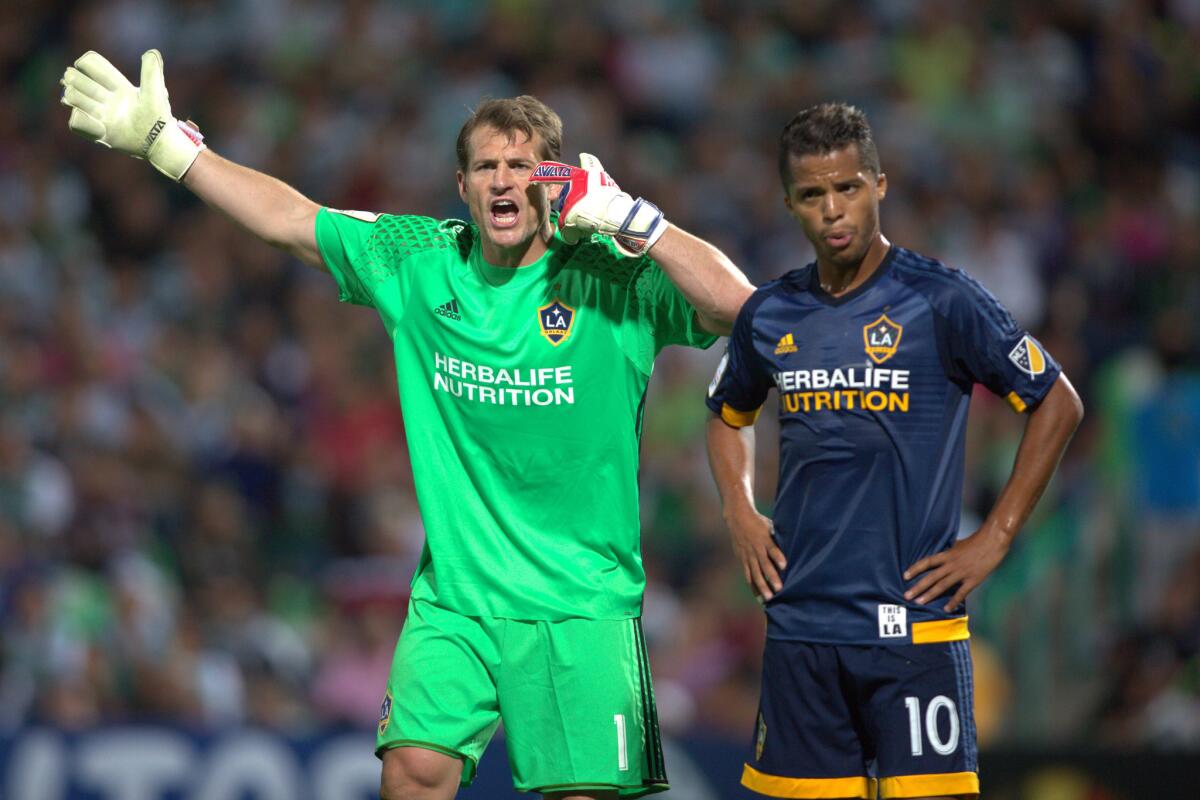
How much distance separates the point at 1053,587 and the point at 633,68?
17.9ft

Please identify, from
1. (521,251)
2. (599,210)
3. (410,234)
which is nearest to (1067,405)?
(599,210)

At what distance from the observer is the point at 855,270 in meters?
4.39

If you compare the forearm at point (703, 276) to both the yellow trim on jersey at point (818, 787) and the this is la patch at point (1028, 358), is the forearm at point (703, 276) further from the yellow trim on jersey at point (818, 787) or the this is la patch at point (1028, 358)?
the yellow trim on jersey at point (818, 787)

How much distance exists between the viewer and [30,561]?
9047 mm

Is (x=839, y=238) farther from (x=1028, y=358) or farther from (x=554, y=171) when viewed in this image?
(x=554, y=171)

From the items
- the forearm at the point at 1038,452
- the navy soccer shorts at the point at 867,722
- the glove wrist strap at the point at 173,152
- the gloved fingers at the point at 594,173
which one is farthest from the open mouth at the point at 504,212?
the forearm at the point at 1038,452

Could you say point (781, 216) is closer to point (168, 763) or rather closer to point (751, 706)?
point (751, 706)

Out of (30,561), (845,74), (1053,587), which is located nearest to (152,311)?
(30,561)

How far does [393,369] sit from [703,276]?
5.61 meters

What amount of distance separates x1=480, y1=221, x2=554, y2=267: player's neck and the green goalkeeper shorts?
1030mm

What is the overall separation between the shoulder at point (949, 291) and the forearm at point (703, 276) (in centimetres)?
46

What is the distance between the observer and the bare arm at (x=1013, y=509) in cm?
423

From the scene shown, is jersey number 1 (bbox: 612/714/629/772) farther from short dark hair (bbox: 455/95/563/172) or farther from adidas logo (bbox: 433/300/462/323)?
short dark hair (bbox: 455/95/563/172)

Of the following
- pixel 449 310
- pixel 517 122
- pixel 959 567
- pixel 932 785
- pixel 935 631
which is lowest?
pixel 932 785
